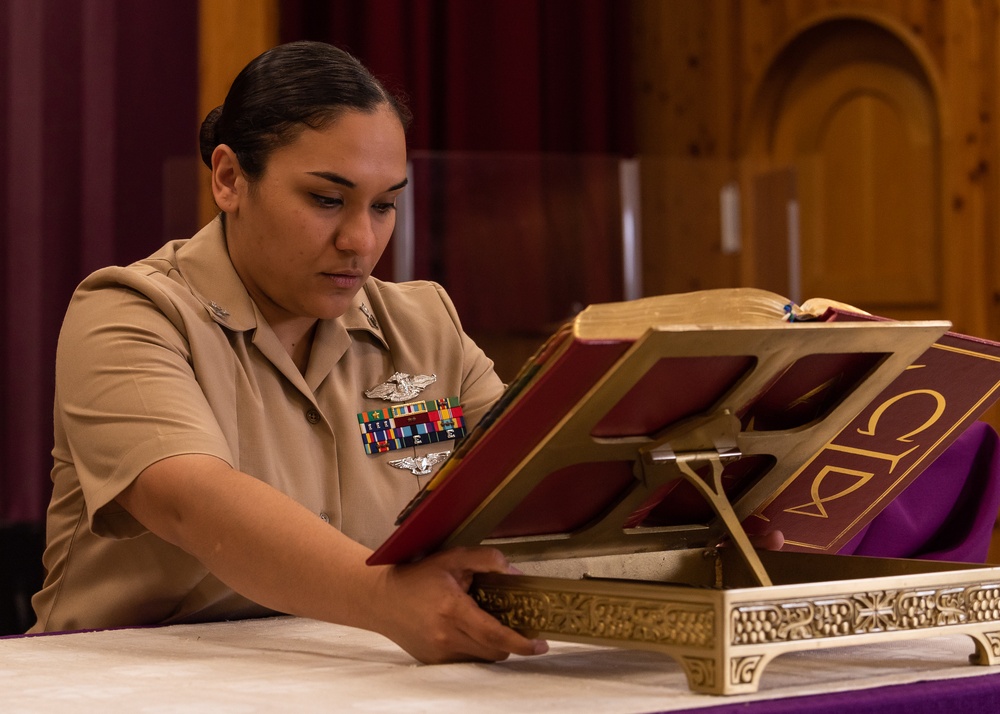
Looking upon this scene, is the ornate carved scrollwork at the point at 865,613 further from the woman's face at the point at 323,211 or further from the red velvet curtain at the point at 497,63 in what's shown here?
the red velvet curtain at the point at 497,63

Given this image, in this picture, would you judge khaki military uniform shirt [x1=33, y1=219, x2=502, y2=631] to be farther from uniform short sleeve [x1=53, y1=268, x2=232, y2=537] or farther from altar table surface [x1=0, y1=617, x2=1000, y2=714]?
altar table surface [x1=0, y1=617, x2=1000, y2=714]

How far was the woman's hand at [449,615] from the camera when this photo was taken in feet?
3.10

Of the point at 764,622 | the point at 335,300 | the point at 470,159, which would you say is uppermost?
the point at 470,159

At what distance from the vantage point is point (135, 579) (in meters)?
1.45

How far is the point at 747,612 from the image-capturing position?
819mm

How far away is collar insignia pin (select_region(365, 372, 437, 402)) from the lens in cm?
166

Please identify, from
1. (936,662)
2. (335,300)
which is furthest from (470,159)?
(936,662)

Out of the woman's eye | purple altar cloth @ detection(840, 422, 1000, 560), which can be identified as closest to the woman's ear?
the woman's eye

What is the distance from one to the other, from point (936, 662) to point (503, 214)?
3.11m

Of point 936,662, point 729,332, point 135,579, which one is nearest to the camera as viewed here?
point 729,332

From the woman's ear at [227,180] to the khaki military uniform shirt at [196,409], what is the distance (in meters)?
0.05

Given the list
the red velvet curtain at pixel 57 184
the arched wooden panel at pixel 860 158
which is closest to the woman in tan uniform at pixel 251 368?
the red velvet curtain at pixel 57 184

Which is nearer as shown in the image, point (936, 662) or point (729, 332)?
point (729, 332)

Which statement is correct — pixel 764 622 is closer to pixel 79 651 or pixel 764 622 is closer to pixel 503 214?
pixel 79 651
